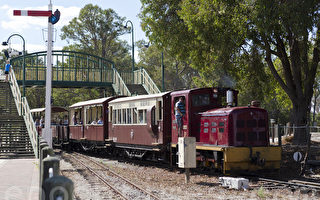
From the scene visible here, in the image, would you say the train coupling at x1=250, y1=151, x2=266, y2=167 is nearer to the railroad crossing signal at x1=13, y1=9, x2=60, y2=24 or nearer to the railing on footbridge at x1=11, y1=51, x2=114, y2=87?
the railroad crossing signal at x1=13, y1=9, x2=60, y2=24

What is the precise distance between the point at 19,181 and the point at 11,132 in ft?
43.2

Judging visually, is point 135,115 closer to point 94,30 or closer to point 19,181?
point 19,181

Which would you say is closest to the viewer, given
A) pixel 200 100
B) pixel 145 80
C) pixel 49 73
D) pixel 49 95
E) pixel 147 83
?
pixel 200 100

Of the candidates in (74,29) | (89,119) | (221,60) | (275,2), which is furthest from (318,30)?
(74,29)

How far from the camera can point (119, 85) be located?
1371 inches

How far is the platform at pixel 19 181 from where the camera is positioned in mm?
9934

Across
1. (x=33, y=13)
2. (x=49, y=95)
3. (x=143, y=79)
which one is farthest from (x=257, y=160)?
(x=143, y=79)

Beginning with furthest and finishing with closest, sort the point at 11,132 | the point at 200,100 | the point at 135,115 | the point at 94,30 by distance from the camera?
the point at 94,30 < the point at 11,132 < the point at 135,115 < the point at 200,100

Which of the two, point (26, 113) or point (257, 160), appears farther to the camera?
point (26, 113)

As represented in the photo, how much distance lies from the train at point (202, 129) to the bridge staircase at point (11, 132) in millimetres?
4616

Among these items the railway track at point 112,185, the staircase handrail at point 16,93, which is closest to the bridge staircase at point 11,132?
the staircase handrail at point 16,93

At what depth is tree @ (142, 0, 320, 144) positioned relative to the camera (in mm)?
15664

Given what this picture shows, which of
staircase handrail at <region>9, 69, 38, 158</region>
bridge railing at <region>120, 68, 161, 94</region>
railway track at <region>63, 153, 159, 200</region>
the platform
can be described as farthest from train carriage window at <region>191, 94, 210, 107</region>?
bridge railing at <region>120, 68, 161, 94</region>

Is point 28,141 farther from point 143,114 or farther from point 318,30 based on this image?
point 318,30
